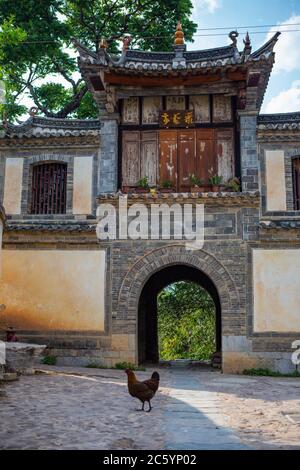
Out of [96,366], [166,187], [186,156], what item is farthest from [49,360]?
[186,156]

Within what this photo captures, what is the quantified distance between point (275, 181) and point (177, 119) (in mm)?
3273

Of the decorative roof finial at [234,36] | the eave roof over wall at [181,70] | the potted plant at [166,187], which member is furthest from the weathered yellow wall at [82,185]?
the decorative roof finial at [234,36]

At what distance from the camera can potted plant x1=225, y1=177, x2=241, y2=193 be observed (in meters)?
13.8

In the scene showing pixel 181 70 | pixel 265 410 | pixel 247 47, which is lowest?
pixel 265 410

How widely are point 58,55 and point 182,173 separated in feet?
32.9

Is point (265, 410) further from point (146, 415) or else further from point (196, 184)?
point (196, 184)

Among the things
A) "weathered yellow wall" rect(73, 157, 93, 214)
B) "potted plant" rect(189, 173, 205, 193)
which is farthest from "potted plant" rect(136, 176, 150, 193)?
"weathered yellow wall" rect(73, 157, 93, 214)

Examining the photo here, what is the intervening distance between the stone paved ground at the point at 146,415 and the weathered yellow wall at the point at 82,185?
502 centimetres

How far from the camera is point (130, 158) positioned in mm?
14594

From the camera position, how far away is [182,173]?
565 inches

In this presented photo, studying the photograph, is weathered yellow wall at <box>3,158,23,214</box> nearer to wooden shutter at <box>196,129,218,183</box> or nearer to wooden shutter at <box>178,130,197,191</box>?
wooden shutter at <box>178,130,197,191</box>

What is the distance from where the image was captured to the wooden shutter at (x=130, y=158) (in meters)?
14.5

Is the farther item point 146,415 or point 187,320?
point 187,320
